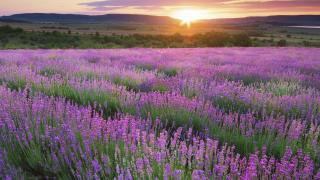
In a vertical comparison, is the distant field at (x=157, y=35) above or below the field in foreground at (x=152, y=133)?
below

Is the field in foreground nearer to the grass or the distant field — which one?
the grass

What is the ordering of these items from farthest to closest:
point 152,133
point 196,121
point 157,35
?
point 157,35 < point 196,121 < point 152,133

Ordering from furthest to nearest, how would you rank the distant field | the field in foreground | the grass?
1. the distant field
2. the grass
3. the field in foreground

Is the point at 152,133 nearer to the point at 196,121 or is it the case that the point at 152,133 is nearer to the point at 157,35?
the point at 196,121

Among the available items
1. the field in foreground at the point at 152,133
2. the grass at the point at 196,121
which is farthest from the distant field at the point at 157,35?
the field in foreground at the point at 152,133

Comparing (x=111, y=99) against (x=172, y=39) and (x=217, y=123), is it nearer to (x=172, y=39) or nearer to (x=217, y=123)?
(x=217, y=123)

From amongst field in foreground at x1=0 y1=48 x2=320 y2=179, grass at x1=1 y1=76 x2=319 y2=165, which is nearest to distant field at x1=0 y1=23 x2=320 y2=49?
grass at x1=1 y1=76 x2=319 y2=165

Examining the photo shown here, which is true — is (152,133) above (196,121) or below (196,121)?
above

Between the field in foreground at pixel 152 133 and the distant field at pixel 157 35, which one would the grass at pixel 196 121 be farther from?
the distant field at pixel 157 35

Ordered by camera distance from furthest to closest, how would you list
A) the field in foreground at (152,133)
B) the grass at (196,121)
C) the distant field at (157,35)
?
1. the distant field at (157,35)
2. the grass at (196,121)
3. the field in foreground at (152,133)

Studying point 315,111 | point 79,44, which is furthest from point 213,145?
point 79,44

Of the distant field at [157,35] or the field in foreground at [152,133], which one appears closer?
the field in foreground at [152,133]

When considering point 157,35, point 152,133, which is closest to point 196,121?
point 152,133

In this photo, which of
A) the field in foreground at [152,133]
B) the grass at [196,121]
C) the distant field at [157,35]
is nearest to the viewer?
the field in foreground at [152,133]
